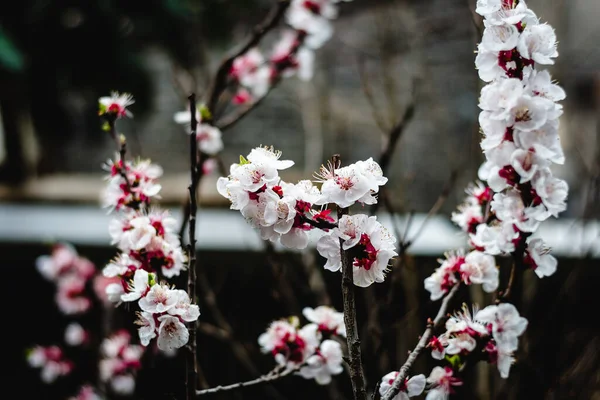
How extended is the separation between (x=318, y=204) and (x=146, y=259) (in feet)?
1.30

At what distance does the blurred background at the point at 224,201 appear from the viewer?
1773 mm

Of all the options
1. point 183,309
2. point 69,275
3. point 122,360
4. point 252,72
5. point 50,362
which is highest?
point 252,72

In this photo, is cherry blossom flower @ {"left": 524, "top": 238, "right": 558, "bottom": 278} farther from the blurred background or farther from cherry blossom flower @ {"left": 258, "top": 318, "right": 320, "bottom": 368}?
cherry blossom flower @ {"left": 258, "top": 318, "right": 320, "bottom": 368}

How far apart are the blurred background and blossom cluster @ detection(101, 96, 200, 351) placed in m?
0.23

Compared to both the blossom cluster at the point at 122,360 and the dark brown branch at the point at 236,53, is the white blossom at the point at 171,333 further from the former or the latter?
the blossom cluster at the point at 122,360

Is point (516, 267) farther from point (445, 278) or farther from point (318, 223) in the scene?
point (318, 223)

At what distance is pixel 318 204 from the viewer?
2.80ft

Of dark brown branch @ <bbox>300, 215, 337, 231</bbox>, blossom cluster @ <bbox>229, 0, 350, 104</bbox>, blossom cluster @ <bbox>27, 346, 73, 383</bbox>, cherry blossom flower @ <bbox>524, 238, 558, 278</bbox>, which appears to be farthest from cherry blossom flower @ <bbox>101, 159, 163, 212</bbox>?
blossom cluster @ <bbox>27, 346, 73, 383</bbox>

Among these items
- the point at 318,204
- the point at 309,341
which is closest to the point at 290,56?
the point at 309,341

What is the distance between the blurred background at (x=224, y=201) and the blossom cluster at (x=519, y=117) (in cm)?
33

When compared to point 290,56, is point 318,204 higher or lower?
lower

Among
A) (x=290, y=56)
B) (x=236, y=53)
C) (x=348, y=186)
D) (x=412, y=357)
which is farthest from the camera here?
(x=290, y=56)

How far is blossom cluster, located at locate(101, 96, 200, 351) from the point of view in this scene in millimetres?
895

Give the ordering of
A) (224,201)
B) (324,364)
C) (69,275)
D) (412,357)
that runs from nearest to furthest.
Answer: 1. (412,357)
2. (324,364)
3. (69,275)
4. (224,201)
